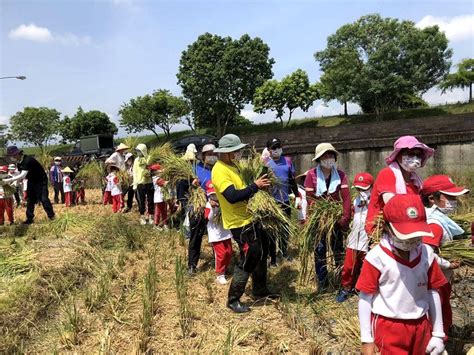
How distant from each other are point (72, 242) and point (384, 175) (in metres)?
4.95

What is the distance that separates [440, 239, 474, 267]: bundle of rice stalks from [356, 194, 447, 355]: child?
64cm

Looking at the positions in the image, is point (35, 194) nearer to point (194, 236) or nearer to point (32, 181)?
point (32, 181)

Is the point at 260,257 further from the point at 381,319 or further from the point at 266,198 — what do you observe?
the point at 381,319

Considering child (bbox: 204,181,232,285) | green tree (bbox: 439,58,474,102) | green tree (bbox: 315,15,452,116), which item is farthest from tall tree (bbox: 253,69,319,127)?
child (bbox: 204,181,232,285)

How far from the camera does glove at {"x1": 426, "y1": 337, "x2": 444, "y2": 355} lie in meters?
1.97

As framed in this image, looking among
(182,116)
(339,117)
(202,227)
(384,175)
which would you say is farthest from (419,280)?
(182,116)

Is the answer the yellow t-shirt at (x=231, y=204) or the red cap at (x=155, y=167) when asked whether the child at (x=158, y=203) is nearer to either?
the red cap at (x=155, y=167)

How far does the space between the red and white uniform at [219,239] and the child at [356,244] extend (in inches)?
56.4

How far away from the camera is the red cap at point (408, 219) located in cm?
186

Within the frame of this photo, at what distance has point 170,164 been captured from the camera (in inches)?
244

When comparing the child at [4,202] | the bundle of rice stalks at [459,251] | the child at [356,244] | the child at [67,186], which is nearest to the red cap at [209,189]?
the child at [356,244]

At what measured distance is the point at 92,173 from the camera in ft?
38.7

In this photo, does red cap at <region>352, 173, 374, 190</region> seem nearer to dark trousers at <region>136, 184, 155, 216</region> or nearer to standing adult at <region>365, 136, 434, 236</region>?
standing adult at <region>365, 136, 434, 236</region>

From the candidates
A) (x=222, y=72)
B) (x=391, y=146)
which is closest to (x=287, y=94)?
(x=222, y=72)
